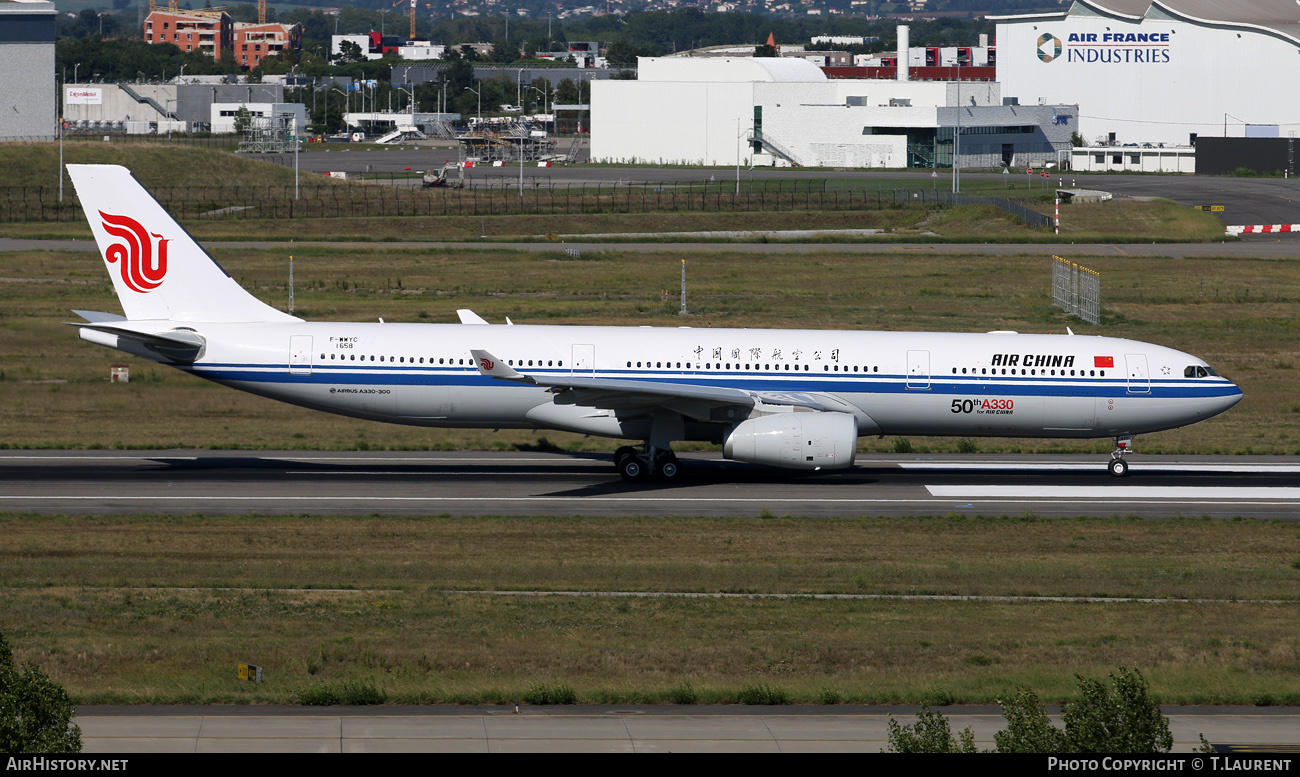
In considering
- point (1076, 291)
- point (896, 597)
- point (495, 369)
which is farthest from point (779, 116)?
point (896, 597)

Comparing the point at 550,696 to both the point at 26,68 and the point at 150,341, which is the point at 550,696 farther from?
the point at 26,68

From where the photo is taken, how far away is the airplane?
36.4 metres

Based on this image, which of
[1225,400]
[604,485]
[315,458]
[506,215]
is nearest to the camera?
[604,485]

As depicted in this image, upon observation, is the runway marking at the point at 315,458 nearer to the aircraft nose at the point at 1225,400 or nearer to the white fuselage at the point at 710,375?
the white fuselage at the point at 710,375

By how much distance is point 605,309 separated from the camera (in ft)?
206

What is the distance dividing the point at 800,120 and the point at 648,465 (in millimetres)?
127891

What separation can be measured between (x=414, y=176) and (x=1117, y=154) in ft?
259

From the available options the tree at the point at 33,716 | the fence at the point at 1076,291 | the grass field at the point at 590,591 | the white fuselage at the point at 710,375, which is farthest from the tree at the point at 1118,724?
the fence at the point at 1076,291

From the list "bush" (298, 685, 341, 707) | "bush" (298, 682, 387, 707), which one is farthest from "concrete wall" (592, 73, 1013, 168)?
"bush" (298, 685, 341, 707)

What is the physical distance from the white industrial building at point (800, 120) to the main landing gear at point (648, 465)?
12486 centimetres

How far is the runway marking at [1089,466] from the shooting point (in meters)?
39.3

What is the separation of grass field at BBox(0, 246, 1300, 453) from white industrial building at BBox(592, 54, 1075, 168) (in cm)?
7505

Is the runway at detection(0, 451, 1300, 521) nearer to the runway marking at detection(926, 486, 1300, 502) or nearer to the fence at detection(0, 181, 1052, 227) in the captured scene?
the runway marking at detection(926, 486, 1300, 502)
